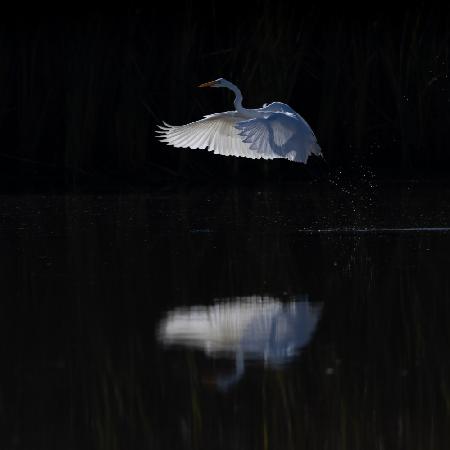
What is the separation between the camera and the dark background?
52.8ft

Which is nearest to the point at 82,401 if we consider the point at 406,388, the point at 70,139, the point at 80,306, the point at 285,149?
the point at 406,388

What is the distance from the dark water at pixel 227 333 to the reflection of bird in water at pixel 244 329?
0.04ft

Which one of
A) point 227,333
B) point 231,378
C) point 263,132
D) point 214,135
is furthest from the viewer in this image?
point 214,135

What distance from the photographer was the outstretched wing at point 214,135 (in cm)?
1105

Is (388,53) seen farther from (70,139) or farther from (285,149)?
(285,149)

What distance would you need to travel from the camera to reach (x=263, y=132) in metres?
10.3

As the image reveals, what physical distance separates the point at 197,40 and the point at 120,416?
12.6 metres

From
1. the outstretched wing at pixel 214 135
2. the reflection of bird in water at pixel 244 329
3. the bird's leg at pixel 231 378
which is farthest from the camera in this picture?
the outstretched wing at pixel 214 135

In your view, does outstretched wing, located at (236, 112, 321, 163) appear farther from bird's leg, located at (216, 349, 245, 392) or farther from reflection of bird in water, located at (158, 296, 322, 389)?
bird's leg, located at (216, 349, 245, 392)

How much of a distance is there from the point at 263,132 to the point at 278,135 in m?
0.13

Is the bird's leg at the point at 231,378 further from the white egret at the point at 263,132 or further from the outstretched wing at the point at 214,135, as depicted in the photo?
the outstretched wing at the point at 214,135

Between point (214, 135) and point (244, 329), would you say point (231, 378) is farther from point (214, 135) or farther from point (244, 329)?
point (214, 135)

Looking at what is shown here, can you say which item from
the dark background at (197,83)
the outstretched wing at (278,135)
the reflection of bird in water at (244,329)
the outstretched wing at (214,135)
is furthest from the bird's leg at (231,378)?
the dark background at (197,83)

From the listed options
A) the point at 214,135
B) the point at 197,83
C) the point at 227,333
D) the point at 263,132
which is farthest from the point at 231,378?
the point at 197,83
